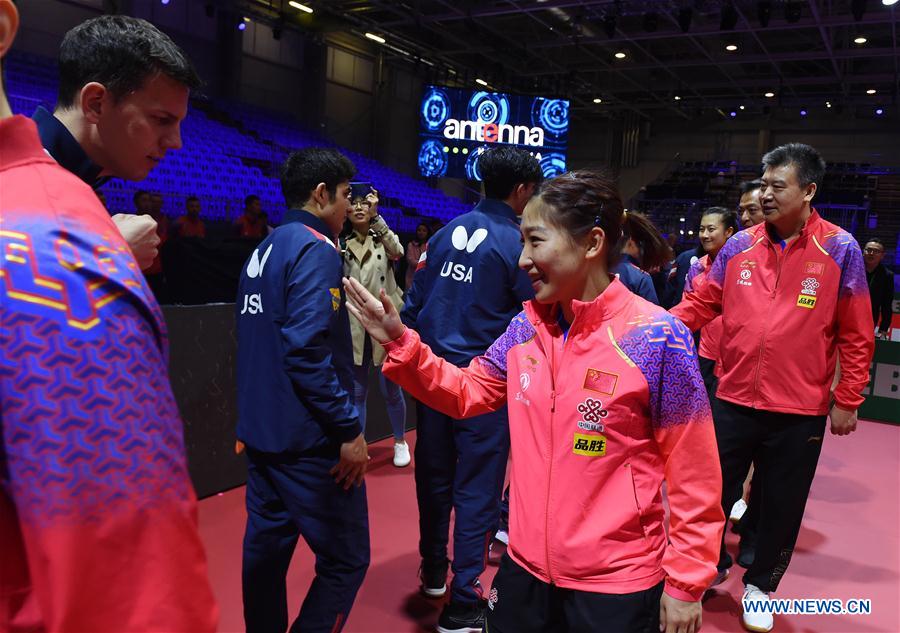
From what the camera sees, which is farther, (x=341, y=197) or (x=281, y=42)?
(x=281, y=42)

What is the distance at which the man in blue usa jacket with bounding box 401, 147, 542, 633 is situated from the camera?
111 inches

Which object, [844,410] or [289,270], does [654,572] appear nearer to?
[289,270]

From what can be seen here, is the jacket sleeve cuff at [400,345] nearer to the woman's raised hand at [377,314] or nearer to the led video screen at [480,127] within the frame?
the woman's raised hand at [377,314]

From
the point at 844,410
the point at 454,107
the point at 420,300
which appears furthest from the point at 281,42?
the point at 844,410

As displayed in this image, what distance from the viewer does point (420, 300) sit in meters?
3.14

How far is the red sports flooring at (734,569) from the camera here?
9.70ft

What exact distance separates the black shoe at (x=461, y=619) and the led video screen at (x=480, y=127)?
32.9 ft

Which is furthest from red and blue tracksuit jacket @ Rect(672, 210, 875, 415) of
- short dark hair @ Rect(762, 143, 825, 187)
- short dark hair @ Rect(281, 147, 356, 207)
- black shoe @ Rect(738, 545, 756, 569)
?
short dark hair @ Rect(281, 147, 356, 207)

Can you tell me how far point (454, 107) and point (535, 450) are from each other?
11.2 meters

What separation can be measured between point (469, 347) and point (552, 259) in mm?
1272

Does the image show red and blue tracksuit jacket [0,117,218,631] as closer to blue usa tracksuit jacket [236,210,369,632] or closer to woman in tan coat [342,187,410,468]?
blue usa tracksuit jacket [236,210,369,632]

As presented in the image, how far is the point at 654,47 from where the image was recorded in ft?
47.4

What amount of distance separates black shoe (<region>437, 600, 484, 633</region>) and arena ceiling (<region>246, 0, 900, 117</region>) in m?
9.89

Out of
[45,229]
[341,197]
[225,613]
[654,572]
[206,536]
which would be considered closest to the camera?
[45,229]
